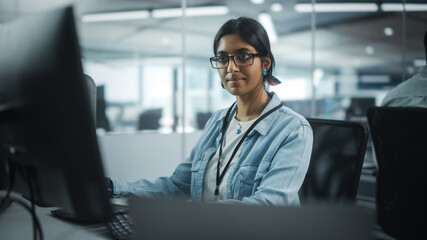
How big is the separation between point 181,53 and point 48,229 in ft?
8.29

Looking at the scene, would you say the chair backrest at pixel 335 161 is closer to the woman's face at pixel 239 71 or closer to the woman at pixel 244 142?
the woman at pixel 244 142

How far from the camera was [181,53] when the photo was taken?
10.9 feet

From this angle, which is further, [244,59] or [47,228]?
[244,59]

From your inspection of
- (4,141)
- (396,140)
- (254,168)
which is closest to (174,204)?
(4,141)

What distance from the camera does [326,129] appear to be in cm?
136

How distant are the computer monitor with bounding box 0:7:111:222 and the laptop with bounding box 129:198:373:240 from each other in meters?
0.08

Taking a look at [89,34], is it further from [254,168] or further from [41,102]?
[41,102]

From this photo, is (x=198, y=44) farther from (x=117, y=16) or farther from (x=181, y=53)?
(x=181, y=53)

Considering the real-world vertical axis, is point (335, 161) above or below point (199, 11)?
below

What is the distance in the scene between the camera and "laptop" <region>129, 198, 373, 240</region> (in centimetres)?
45

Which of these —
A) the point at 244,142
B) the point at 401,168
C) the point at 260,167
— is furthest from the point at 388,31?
the point at 260,167

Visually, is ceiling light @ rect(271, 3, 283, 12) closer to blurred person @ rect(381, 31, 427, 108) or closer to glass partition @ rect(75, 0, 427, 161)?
glass partition @ rect(75, 0, 427, 161)

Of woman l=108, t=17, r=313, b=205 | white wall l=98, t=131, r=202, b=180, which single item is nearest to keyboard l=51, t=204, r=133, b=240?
woman l=108, t=17, r=313, b=205

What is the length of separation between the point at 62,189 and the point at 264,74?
1.04m
